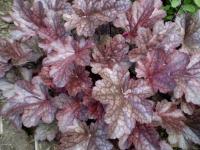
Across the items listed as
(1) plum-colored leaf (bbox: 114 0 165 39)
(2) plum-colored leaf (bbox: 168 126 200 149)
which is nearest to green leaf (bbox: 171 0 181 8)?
(1) plum-colored leaf (bbox: 114 0 165 39)

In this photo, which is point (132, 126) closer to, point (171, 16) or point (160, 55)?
point (160, 55)

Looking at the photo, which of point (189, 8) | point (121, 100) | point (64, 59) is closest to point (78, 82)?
point (64, 59)

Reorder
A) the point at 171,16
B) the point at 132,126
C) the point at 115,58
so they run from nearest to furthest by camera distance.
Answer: the point at 132,126 → the point at 115,58 → the point at 171,16

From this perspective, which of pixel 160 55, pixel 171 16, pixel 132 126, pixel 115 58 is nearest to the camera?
pixel 132 126

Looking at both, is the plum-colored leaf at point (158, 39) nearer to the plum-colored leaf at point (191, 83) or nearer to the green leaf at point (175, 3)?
the plum-colored leaf at point (191, 83)

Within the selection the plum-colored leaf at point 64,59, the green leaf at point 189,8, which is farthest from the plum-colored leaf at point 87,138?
the green leaf at point 189,8

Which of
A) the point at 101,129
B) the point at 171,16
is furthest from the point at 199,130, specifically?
the point at 171,16
